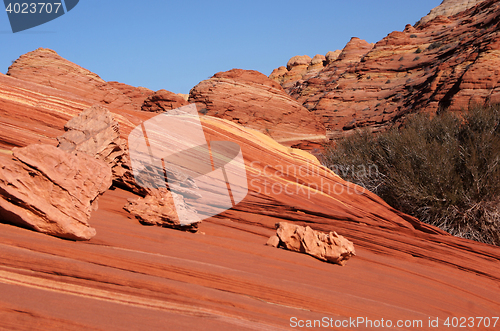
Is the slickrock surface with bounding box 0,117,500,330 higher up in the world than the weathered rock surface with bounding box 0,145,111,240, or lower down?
lower down

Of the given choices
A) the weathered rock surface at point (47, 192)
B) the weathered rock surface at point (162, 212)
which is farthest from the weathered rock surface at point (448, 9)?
the weathered rock surface at point (47, 192)

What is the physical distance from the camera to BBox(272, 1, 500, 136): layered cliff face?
2011cm

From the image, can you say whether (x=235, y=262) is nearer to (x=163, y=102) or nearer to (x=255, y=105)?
(x=163, y=102)

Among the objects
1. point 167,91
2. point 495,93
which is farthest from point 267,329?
point 495,93

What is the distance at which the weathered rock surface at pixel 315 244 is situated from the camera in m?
5.00

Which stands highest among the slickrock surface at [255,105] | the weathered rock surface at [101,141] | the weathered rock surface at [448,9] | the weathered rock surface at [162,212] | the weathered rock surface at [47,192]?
A: the weathered rock surface at [448,9]

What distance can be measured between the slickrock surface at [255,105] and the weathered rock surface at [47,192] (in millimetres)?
14037

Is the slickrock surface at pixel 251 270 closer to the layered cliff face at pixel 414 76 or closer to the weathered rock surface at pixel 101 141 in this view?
the weathered rock surface at pixel 101 141

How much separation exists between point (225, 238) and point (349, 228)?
Answer: 8.17 feet

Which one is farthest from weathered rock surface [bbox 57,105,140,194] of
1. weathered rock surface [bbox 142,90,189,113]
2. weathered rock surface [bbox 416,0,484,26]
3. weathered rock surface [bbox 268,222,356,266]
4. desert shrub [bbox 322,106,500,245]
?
weathered rock surface [bbox 416,0,484,26]

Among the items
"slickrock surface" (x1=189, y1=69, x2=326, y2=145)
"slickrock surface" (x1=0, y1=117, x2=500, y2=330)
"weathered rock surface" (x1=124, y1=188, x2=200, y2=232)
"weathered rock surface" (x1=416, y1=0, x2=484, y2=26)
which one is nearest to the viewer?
"slickrock surface" (x1=0, y1=117, x2=500, y2=330)

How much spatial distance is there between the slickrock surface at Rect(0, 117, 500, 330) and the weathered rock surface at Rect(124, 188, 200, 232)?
0.16 metres

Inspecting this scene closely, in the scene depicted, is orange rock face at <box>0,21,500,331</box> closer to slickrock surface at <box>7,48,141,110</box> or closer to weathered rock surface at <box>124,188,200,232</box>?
weathered rock surface at <box>124,188,200,232</box>

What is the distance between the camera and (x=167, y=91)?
19.2 metres
